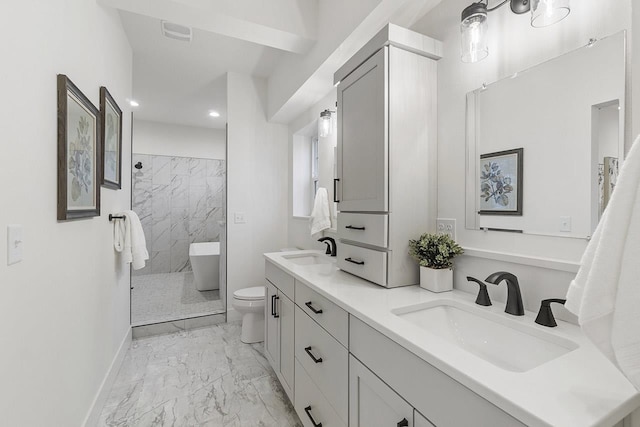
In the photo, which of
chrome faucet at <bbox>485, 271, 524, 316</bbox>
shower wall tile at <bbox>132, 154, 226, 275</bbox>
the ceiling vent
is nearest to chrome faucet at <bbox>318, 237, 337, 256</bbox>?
chrome faucet at <bbox>485, 271, 524, 316</bbox>

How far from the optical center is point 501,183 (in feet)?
3.80

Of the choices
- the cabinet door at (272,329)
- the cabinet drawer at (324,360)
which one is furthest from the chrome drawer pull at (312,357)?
the cabinet door at (272,329)

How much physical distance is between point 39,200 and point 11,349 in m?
0.51

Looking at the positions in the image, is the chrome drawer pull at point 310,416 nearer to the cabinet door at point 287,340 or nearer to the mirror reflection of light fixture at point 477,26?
the cabinet door at point 287,340

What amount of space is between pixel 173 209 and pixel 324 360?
4.72m

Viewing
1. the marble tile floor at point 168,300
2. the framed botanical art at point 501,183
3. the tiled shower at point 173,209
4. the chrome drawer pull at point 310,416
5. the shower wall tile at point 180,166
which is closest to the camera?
the framed botanical art at point 501,183

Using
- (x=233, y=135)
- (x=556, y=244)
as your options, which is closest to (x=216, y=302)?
(x=233, y=135)

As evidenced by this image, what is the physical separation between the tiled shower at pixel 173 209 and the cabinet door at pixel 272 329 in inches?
104

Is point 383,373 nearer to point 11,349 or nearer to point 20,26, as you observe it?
point 11,349

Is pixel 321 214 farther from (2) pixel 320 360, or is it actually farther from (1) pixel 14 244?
(1) pixel 14 244

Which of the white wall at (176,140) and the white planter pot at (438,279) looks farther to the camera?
the white wall at (176,140)

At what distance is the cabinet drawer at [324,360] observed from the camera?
112 centimetres

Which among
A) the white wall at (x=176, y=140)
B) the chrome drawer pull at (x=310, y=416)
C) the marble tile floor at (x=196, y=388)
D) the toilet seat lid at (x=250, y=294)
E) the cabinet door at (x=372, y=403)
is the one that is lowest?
the marble tile floor at (x=196, y=388)

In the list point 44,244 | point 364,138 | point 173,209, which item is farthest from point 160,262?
point 364,138
